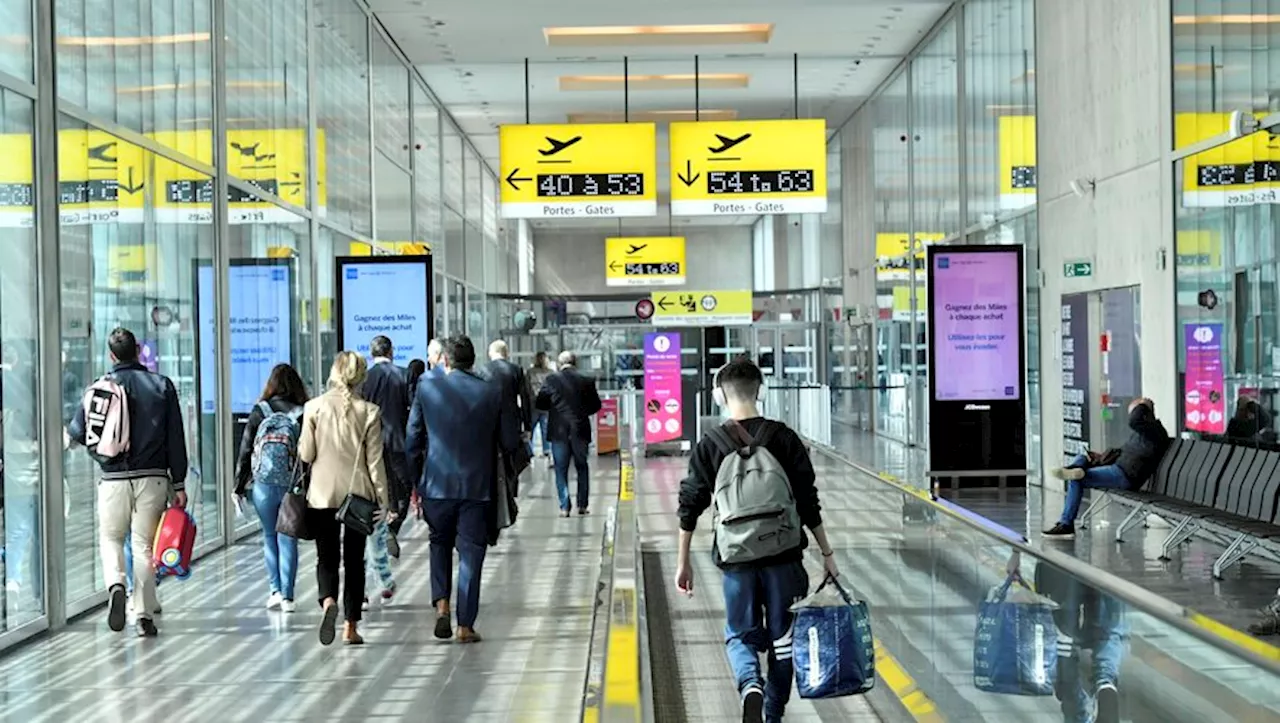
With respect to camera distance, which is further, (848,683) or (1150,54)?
(1150,54)

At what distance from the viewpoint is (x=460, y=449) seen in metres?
8.37

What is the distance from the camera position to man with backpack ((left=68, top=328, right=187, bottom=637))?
28.6 feet

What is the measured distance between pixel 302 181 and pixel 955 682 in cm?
1283

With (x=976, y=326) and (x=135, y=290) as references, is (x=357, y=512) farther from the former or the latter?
(x=976, y=326)

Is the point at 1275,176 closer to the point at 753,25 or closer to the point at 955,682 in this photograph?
the point at 955,682

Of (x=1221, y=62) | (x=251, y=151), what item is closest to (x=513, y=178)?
(x=251, y=151)

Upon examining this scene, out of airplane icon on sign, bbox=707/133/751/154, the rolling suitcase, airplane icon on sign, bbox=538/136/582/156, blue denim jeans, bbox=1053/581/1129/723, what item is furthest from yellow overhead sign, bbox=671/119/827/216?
blue denim jeans, bbox=1053/581/1129/723

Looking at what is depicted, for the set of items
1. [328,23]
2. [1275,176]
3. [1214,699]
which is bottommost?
[1214,699]

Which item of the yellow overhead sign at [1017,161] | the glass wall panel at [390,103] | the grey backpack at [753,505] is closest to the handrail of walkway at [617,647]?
the grey backpack at [753,505]

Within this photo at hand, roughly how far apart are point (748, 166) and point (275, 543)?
1434 centimetres

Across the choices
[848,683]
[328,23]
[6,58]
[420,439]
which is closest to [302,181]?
[328,23]

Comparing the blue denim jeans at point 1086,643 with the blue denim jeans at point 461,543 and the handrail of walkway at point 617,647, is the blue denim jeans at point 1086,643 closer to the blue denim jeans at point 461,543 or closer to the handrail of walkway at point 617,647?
the handrail of walkway at point 617,647

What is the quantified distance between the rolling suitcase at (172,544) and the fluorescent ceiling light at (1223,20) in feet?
30.8

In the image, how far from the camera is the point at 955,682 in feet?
19.3
